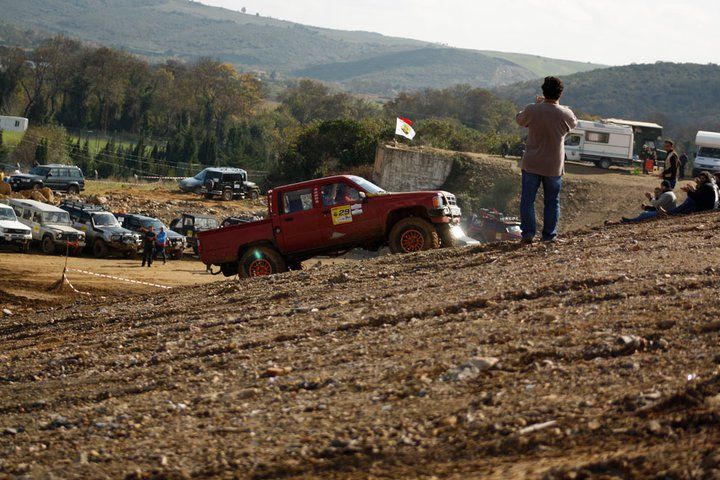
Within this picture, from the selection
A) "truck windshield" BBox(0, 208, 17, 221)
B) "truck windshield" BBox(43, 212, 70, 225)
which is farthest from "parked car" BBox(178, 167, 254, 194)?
"truck windshield" BBox(0, 208, 17, 221)

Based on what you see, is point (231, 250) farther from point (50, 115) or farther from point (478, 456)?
point (50, 115)

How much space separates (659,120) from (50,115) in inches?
3728

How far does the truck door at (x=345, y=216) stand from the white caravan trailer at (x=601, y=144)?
3953 cm

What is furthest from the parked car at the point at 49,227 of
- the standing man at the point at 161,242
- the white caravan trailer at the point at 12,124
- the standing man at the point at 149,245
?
the white caravan trailer at the point at 12,124

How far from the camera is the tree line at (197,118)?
205ft

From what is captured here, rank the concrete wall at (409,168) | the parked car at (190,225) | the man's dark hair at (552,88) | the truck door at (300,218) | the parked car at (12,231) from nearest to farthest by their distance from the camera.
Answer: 1. the man's dark hair at (552,88)
2. the truck door at (300,218)
3. the parked car at (12,231)
4. the parked car at (190,225)
5. the concrete wall at (409,168)

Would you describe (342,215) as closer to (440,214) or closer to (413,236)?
(413,236)

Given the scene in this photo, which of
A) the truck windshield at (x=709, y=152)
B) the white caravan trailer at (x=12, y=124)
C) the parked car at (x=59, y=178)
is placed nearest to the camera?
the truck windshield at (x=709, y=152)

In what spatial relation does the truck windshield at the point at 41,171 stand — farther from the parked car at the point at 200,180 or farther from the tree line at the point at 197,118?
the tree line at the point at 197,118

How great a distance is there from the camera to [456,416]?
21.5 ft

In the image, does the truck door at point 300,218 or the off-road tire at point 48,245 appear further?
the off-road tire at point 48,245

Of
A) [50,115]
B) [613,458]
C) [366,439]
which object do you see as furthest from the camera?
[50,115]

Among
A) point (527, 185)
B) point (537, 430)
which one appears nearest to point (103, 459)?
point (537, 430)

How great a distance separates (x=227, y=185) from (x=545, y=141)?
4375 cm
